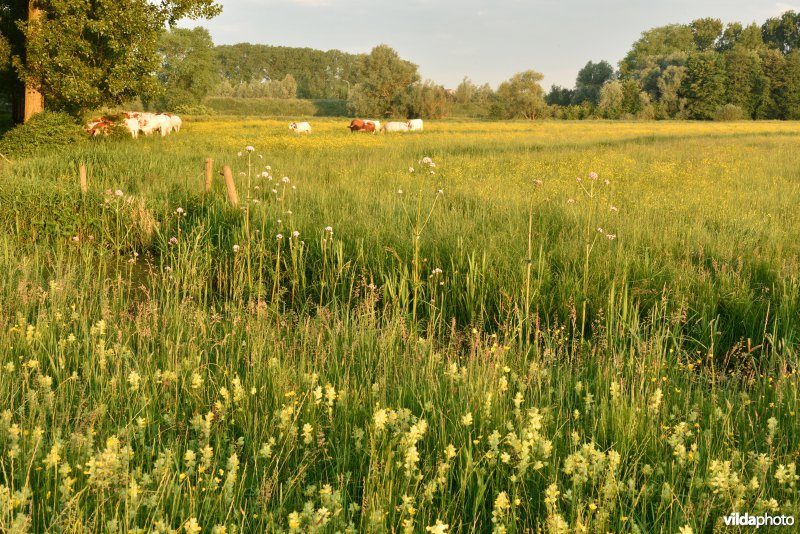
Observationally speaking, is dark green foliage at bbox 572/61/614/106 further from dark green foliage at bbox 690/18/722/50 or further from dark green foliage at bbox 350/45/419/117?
dark green foliage at bbox 690/18/722/50

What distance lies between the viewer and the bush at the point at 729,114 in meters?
72.7

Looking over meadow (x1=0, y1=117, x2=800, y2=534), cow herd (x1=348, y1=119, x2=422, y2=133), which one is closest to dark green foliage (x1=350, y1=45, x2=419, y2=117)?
cow herd (x1=348, y1=119, x2=422, y2=133)

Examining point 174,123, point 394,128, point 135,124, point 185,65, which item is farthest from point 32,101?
point 185,65

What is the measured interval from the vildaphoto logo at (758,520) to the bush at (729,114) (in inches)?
3164

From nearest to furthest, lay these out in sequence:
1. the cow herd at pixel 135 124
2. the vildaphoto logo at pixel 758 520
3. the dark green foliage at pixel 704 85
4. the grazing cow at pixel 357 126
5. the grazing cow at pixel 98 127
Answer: the vildaphoto logo at pixel 758 520, the grazing cow at pixel 98 127, the cow herd at pixel 135 124, the grazing cow at pixel 357 126, the dark green foliage at pixel 704 85

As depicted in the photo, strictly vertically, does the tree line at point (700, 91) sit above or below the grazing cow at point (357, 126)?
above

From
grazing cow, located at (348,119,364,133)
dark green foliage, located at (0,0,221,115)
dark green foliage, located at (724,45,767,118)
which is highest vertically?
dark green foliage, located at (724,45,767,118)

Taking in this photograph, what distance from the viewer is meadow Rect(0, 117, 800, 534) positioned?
2814 mm

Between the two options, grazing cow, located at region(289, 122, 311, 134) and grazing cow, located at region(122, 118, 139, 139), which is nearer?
grazing cow, located at region(122, 118, 139, 139)

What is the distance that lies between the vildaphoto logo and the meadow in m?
0.05

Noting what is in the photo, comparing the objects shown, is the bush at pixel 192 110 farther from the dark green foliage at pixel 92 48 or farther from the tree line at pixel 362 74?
the dark green foliage at pixel 92 48

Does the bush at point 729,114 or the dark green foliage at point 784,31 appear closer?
the bush at point 729,114

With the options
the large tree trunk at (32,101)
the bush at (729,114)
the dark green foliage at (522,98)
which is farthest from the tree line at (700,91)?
the large tree trunk at (32,101)

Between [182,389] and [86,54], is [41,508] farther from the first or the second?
[86,54]
